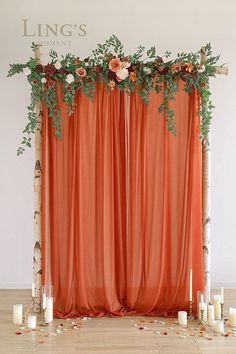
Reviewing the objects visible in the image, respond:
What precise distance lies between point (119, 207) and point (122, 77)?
3.32 feet

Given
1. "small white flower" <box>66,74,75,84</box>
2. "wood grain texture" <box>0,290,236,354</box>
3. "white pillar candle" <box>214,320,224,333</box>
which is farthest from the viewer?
"small white flower" <box>66,74,75,84</box>

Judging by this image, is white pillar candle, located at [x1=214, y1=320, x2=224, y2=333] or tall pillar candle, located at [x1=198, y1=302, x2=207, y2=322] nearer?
white pillar candle, located at [x1=214, y1=320, x2=224, y2=333]

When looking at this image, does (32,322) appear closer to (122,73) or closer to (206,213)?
(206,213)

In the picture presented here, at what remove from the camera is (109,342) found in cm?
374

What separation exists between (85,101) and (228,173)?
190cm

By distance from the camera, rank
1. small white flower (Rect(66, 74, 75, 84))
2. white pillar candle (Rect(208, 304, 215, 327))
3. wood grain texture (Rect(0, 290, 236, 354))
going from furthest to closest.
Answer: small white flower (Rect(66, 74, 75, 84)) < white pillar candle (Rect(208, 304, 215, 327)) < wood grain texture (Rect(0, 290, 236, 354))

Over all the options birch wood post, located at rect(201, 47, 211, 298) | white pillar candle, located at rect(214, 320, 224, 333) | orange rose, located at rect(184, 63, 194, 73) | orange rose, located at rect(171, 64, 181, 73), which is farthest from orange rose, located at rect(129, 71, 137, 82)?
white pillar candle, located at rect(214, 320, 224, 333)

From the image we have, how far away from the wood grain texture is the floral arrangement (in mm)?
1452

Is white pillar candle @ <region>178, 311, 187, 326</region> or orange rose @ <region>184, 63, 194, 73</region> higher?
orange rose @ <region>184, 63, 194, 73</region>

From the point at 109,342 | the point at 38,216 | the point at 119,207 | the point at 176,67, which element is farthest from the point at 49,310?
the point at 176,67

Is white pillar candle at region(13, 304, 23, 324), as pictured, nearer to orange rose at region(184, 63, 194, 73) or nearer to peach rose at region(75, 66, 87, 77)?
peach rose at region(75, 66, 87, 77)

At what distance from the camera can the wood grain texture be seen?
359cm

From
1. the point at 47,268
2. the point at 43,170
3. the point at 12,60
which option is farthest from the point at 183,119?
the point at 12,60

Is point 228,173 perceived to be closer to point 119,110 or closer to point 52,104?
point 119,110
